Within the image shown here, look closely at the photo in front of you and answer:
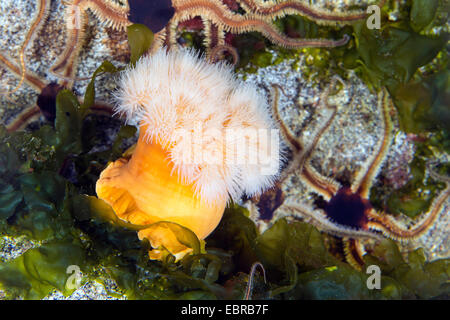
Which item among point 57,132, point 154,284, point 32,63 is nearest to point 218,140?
point 154,284

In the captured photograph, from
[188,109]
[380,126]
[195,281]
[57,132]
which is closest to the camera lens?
[188,109]

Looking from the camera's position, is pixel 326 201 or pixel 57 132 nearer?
pixel 57 132

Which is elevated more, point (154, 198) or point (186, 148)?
point (186, 148)

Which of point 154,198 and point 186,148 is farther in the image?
point 154,198

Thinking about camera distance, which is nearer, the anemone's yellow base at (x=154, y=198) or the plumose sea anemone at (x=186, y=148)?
the plumose sea anemone at (x=186, y=148)

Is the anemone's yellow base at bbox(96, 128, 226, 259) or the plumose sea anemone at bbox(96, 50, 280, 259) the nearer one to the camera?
the plumose sea anemone at bbox(96, 50, 280, 259)
